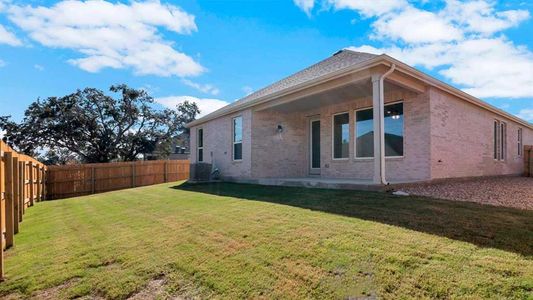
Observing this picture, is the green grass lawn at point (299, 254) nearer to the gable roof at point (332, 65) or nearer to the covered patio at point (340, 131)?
the covered patio at point (340, 131)

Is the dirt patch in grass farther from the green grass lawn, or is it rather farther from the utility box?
the utility box

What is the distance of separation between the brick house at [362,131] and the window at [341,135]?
0.12ft

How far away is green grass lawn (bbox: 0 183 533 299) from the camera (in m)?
2.79

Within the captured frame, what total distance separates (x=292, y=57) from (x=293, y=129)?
3.40m

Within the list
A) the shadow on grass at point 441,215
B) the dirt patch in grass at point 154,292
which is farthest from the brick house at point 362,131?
the dirt patch in grass at point 154,292

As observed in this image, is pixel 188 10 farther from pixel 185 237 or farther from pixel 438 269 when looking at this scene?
pixel 438 269

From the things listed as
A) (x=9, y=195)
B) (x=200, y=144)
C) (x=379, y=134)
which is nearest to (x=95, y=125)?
(x=200, y=144)

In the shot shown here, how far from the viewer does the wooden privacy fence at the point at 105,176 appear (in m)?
18.0

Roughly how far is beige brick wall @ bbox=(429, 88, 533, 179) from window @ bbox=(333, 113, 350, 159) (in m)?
2.86

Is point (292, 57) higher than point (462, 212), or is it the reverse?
point (292, 57)

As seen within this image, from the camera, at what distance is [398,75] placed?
26.7 feet

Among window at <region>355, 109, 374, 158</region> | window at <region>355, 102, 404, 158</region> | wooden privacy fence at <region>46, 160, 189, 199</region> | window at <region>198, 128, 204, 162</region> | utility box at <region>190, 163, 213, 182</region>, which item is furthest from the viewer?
wooden privacy fence at <region>46, 160, 189, 199</region>

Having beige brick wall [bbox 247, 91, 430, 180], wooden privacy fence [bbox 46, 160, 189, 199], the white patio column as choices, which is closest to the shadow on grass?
the white patio column

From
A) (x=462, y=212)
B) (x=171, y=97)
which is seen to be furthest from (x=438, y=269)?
(x=171, y=97)
